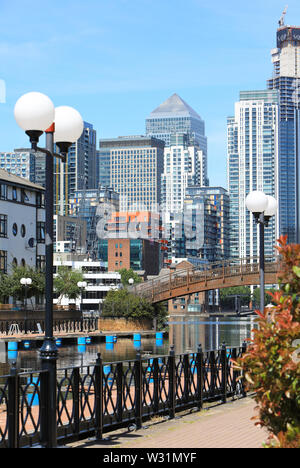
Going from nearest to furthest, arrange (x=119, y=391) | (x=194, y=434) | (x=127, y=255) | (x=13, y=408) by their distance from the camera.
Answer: (x=13, y=408), (x=194, y=434), (x=119, y=391), (x=127, y=255)

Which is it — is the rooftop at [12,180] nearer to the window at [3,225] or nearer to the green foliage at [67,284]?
the window at [3,225]

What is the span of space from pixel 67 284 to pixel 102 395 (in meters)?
72.8

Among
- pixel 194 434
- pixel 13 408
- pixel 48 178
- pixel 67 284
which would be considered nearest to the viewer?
pixel 13 408

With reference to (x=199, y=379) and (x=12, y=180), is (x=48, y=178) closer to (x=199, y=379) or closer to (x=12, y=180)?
(x=199, y=379)

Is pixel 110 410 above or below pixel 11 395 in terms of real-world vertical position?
below

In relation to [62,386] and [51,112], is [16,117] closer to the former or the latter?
[51,112]

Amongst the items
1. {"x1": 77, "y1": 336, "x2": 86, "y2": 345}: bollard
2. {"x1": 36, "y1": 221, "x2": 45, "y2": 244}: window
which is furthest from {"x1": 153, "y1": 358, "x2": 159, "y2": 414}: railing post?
{"x1": 36, "y1": 221, "x2": 45, "y2": 244}: window

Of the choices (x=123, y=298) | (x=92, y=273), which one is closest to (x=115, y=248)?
(x=92, y=273)

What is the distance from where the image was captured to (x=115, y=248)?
175875 mm

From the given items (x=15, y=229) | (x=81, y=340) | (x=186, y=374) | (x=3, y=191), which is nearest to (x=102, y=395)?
(x=186, y=374)

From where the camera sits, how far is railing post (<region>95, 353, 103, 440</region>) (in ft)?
38.1

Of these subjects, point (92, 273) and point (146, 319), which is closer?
point (146, 319)

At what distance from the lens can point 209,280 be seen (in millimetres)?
62812
